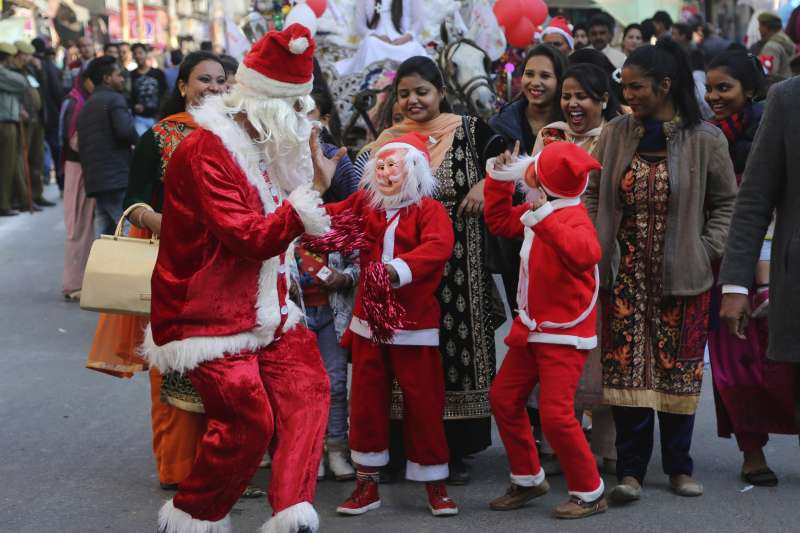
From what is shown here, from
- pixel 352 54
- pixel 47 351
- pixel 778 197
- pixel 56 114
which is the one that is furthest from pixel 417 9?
pixel 778 197

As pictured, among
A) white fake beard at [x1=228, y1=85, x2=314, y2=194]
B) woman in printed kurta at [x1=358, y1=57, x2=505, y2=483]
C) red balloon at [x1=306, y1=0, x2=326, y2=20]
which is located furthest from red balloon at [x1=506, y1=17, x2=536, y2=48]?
white fake beard at [x1=228, y1=85, x2=314, y2=194]

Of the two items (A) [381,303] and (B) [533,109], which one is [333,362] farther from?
(B) [533,109]

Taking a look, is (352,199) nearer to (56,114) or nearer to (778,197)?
(778,197)

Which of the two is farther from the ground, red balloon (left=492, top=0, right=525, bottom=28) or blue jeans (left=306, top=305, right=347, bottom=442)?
red balloon (left=492, top=0, right=525, bottom=28)

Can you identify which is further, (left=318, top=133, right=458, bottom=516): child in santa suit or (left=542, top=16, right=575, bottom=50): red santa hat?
(left=542, top=16, right=575, bottom=50): red santa hat

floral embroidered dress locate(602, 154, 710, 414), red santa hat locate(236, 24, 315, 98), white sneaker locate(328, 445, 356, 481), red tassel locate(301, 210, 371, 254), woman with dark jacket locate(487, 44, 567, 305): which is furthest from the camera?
woman with dark jacket locate(487, 44, 567, 305)

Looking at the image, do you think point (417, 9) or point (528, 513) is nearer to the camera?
point (528, 513)

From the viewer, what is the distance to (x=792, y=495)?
515cm

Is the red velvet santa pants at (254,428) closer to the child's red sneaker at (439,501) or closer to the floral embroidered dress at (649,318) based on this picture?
the child's red sneaker at (439,501)

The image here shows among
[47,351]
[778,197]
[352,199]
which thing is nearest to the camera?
[778,197]

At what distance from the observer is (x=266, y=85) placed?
13.3ft

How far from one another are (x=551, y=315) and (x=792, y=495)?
1406mm

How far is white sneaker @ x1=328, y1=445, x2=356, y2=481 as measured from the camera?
17.8 feet

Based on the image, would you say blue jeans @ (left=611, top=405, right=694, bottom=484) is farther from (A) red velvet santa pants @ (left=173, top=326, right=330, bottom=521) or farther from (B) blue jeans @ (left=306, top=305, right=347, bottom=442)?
(A) red velvet santa pants @ (left=173, top=326, right=330, bottom=521)
